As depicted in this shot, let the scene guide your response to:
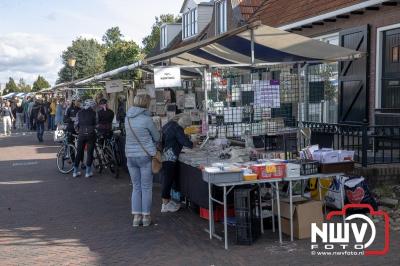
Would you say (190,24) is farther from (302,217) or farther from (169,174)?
(302,217)

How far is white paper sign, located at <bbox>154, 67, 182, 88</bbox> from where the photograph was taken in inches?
300

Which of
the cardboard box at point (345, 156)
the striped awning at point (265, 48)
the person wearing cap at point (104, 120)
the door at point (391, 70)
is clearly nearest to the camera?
the cardboard box at point (345, 156)

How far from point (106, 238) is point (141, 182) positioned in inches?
38.0

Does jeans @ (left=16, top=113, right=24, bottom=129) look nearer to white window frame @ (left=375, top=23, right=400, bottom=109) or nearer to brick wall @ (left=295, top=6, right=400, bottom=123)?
brick wall @ (left=295, top=6, right=400, bottom=123)

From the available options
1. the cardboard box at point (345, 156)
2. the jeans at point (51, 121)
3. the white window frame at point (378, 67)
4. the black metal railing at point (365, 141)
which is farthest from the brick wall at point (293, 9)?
the jeans at point (51, 121)

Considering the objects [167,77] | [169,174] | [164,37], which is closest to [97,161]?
[169,174]

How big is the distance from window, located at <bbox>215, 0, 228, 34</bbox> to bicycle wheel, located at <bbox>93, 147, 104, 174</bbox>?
11521 mm

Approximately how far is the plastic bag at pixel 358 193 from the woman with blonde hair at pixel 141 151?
3091 millimetres

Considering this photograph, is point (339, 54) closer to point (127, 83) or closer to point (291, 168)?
point (291, 168)

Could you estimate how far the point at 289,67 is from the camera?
9.04 m

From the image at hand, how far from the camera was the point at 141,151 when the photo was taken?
23.0ft

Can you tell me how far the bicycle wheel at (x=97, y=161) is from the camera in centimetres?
1215

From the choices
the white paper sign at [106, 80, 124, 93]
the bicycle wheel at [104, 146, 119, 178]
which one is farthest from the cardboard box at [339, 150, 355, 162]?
the white paper sign at [106, 80, 124, 93]

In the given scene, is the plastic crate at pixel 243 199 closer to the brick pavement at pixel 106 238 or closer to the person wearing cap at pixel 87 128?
the brick pavement at pixel 106 238
